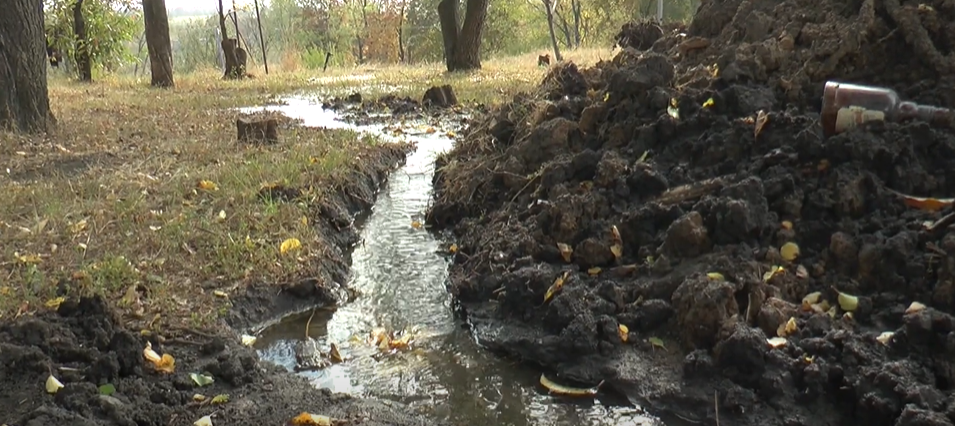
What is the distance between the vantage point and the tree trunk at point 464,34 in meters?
15.6

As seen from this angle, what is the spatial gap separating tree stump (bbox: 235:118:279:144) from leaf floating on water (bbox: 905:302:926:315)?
5747 mm

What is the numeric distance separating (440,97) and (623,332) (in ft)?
24.5

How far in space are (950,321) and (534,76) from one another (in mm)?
10763

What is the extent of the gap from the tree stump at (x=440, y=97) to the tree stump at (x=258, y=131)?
3.36 m

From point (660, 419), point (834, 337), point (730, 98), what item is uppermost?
point (730, 98)

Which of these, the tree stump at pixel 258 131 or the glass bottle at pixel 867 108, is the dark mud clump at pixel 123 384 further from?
the tree stump at pixel 258 131

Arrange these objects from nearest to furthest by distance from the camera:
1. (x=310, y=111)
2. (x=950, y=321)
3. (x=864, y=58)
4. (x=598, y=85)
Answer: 1. (x=950, y=321)
2. (x=864, y=58)
3. (x=598, y=85)
4. (x=310, y=111)

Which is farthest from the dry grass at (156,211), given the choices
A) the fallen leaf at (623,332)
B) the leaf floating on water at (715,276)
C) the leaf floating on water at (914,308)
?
the leaf floating on water at (914,308)

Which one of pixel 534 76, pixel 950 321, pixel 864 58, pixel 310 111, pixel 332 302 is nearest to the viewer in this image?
pixel 950 321

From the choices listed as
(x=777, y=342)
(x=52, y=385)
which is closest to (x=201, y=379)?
(x=52, y=385)

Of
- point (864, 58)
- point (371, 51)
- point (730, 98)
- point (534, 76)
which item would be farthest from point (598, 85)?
point (371, 51)

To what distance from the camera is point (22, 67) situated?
7.81 m

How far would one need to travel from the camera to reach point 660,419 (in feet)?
11.0

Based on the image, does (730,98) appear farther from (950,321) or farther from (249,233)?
(249,233)
